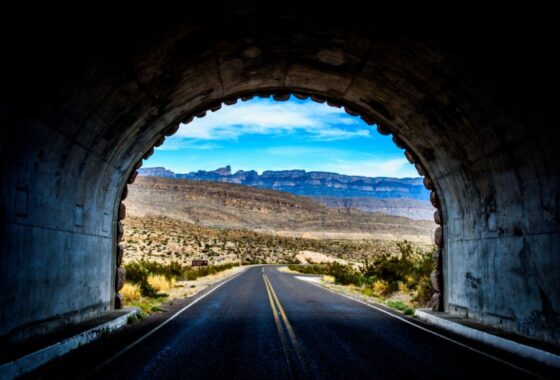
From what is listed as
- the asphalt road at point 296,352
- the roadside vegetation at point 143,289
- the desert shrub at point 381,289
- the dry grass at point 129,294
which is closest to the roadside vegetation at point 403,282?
the desert shrub at point 381,289

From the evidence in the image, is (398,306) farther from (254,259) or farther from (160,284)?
(254,259)

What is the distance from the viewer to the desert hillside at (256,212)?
138875 mm

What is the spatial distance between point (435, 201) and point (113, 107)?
372 inches

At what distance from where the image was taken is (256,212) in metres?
160

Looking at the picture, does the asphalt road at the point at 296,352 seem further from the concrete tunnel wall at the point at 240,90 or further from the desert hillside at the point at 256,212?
the desert hillside at the point at 256,212

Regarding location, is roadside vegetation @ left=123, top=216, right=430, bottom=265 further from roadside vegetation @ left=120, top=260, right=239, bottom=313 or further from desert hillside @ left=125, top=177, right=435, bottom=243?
roadside vegetation @ left=120, top=260, right=239, bottom=313

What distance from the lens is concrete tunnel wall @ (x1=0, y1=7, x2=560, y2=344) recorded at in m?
8.76

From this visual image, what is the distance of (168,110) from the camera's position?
14.0 meters

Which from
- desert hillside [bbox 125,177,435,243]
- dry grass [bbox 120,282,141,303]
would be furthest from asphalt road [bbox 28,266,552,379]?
desert hillside [bbox 125,177,435,243]

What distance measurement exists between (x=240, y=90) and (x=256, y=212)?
477ft

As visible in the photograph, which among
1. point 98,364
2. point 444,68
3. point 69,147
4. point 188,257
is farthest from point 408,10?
point 188,257

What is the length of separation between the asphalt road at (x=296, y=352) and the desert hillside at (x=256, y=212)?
118m

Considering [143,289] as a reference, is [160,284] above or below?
below

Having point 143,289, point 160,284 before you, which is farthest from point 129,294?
point 160,284
